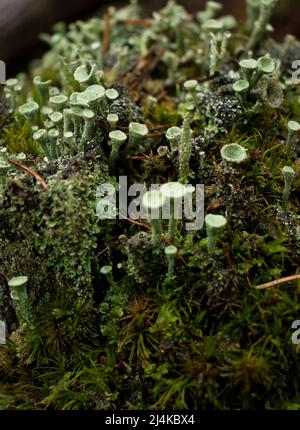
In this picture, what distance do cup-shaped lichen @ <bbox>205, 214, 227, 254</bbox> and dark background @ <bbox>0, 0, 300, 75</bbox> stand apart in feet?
9.11

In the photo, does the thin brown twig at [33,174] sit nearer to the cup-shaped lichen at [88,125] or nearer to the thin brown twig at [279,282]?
the cup-shaped lichen at [88,125]

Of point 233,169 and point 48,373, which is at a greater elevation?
point 233,169

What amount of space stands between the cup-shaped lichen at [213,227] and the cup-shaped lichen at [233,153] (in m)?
0.28

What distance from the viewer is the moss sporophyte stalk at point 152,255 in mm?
1625

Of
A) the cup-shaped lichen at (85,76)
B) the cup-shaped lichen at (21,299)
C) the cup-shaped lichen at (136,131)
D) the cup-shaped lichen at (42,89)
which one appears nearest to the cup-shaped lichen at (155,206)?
the cup-shaped lichen at (136,131)

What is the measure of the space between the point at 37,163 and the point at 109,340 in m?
0.75

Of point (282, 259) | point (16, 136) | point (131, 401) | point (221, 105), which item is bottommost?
point (131, 401)

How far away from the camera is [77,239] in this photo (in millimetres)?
1734

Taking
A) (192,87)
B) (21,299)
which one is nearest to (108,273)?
(21,299)

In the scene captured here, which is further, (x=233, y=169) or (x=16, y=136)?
(x=16, y=136)

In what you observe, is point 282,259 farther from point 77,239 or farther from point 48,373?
point 48,373

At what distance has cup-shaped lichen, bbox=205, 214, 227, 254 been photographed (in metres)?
1.59
